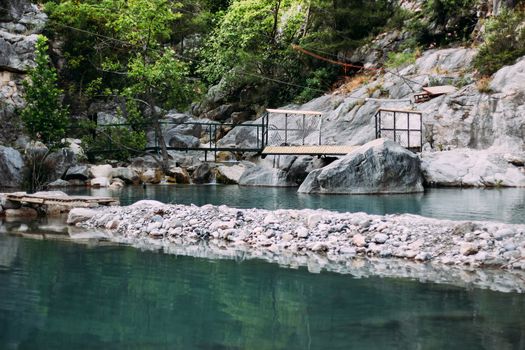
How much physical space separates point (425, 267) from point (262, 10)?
84.1ft

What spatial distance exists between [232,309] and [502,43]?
20.9m

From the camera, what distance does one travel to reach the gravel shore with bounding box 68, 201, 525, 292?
7.30m

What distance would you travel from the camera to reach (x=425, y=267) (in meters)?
7.47

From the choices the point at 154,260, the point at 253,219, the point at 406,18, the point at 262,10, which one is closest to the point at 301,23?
the point at 262,10

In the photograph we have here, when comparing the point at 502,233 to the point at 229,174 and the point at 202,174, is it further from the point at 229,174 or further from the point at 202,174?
the point at 202,174

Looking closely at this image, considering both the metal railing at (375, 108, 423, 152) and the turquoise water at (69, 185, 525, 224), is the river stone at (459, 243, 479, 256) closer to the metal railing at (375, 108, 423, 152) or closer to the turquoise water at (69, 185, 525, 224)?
the turquoise water at (69, 185, 525, 224)

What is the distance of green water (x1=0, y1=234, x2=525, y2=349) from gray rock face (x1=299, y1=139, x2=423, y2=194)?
10.2 metres

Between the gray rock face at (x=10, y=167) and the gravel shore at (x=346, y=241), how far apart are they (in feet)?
28.5

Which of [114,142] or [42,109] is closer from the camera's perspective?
[42,109]

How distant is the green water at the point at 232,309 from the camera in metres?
Result: 4.67

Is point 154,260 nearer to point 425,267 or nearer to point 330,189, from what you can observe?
point 425,267

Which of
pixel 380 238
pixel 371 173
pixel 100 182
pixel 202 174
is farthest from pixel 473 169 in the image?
pixel 100 182

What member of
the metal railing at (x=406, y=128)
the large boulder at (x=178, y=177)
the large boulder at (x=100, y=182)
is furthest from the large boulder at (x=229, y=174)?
the metal railing at (x=406, y=128)

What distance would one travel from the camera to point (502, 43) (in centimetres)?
2284
